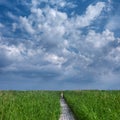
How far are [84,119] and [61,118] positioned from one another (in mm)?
3009

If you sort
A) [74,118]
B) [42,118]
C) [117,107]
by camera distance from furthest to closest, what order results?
[74,118] < [117,107] < [42,118]

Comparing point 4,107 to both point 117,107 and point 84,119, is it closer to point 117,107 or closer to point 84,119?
point 84,119

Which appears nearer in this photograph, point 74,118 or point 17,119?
point 17,119

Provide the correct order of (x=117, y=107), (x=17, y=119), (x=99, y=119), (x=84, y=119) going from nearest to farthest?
(x=17, y=119) < (x=99, y=119) < (x=84, y=119) < (x=117, y=107)

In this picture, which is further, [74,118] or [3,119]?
[74,118]

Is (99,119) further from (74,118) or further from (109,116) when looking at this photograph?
(74,118)

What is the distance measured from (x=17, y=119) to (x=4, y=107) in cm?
328

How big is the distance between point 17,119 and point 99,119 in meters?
3.43

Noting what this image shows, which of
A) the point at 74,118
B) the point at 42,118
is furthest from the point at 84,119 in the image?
the point at 74,118

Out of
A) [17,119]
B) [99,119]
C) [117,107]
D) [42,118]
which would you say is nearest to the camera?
[17,119]

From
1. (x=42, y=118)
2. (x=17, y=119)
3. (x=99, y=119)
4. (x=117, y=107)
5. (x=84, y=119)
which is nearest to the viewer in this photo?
(x=17, y=119)

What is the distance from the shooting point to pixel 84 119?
1802 cm

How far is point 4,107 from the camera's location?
1772cm

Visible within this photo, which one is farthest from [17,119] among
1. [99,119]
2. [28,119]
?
[99,119]
